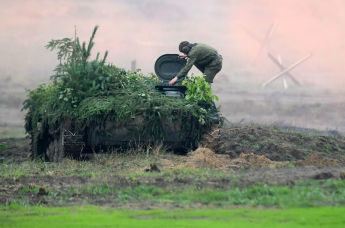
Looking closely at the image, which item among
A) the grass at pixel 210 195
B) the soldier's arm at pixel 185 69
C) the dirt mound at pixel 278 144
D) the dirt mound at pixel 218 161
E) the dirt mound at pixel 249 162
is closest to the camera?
the grass at pixel 210 195

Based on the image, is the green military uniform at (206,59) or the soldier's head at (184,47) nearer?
the green military uniform at (206,59)

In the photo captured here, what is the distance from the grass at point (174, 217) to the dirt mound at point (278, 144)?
7.81 metres

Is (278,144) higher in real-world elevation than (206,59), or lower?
lower

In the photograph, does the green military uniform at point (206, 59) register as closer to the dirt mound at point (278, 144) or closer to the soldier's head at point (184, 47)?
the soldier's head at point (184, 47)

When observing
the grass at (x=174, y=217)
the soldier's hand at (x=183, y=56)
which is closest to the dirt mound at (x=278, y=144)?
the soldier's hand at (x=183, y=56)

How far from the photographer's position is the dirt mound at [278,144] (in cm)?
1614

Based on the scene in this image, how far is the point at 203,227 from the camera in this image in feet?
20.9

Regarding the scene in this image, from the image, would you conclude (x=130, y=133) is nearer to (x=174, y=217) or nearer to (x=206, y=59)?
(x=206, y=59)

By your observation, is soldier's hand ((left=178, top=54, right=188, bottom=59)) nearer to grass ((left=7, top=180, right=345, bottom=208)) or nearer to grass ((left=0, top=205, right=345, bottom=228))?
grass ((left=7, top=180, right=345, bottom=208))

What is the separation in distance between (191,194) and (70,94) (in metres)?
5.85

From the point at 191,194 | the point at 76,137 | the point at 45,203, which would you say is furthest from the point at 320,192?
the point at 76,137

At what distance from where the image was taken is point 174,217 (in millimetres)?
7180

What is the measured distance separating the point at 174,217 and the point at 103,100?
6721 mm

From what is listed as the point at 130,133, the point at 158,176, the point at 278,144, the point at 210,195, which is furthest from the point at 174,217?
the point at 278,144
